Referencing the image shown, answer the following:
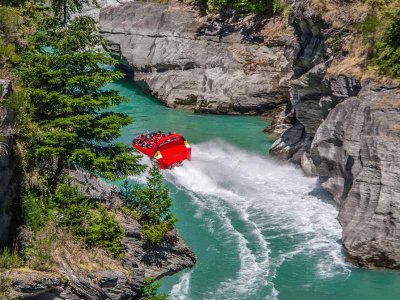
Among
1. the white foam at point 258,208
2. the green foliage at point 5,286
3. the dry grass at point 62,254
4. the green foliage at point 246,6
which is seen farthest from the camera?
the green foliage at point 246,6

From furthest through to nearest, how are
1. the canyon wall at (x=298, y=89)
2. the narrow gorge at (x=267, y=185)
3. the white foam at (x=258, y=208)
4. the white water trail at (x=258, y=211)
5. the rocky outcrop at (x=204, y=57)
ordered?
the rocky outcrop at (x=204, y=57) < the canyon wall at (x=298, y=89) < the white foam at (x=258, y=208) < the white water trail at (x=258, y=211) < the narrow gorge at (x=267, y=185)

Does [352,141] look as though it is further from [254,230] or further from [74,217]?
[74,217]

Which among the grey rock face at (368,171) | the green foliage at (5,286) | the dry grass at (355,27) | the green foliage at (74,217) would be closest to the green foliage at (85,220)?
the green foliage at (74,217)

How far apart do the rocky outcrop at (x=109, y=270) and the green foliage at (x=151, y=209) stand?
28 cm

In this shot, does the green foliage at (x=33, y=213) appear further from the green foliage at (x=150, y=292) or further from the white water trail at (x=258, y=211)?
the white water trail at (x=258, y=211)

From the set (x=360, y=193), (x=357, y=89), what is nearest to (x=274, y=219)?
(x=360, y=193)

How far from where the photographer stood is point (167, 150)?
34.3m

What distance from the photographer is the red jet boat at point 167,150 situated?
33.8 m

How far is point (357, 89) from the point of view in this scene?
27.1 m

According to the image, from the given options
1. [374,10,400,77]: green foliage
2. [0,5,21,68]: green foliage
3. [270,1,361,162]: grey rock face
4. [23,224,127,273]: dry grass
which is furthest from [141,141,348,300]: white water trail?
[0,5,21,68]: green foliage

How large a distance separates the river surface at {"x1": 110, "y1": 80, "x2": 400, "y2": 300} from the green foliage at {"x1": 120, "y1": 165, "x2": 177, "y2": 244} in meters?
3.01

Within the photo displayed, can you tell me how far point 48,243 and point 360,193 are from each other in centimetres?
1277

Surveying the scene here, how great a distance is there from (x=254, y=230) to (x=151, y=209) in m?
8.37

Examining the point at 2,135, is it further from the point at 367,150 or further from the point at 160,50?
the point at 160,50
